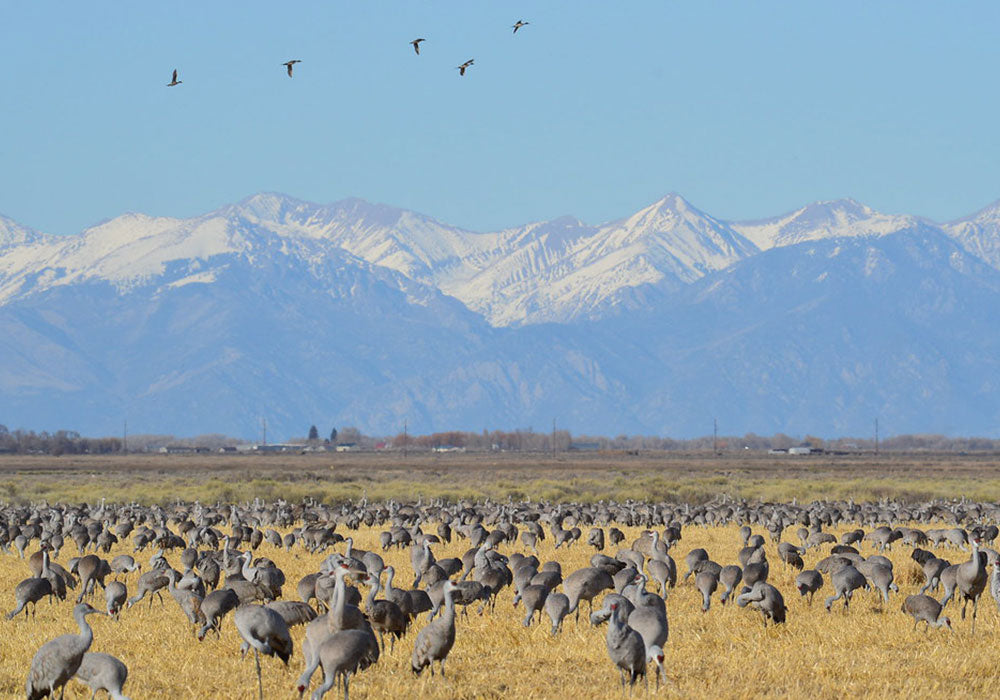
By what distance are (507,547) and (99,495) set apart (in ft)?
113

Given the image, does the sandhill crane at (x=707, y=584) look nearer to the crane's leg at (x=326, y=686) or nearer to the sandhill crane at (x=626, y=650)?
the sandhill crane at (x=626, y=650)

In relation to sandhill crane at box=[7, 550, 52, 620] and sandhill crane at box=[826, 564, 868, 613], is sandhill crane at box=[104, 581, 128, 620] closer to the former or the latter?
sandhill crane at box=[7, 550, 52, 620]

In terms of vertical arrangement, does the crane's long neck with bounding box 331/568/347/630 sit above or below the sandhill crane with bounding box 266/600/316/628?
above

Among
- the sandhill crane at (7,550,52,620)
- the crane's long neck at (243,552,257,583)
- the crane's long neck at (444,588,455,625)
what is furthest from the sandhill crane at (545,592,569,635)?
the sandhill crane at (7,550,52,620)

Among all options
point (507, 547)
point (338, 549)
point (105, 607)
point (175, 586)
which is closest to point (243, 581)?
point (175, 586)

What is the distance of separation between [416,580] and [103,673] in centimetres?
1056

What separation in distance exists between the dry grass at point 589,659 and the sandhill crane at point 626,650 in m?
0.25

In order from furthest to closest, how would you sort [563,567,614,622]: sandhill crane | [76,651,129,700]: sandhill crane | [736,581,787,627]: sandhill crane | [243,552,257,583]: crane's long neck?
[243,552,257,583]: crane's long neck < [563,567,614,622]: sandhill crane < [736,581,787,627]: sandhill crane < [76,651,129,700]: sandhill crane

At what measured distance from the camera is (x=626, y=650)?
16.3m

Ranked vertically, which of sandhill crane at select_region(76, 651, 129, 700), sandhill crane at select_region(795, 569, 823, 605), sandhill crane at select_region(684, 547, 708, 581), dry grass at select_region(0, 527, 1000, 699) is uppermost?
sandhill crane at select_region(684, 547, 708, 581)

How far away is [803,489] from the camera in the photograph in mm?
71750

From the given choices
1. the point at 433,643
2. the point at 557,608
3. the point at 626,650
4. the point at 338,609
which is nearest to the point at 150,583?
the point at 557,608

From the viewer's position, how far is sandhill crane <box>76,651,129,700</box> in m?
14.9

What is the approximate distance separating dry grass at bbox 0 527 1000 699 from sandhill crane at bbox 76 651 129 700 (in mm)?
1011
